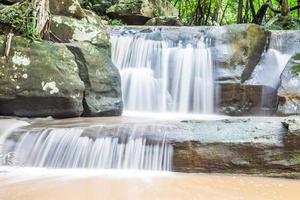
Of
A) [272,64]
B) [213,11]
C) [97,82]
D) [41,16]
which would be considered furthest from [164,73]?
[213,11]

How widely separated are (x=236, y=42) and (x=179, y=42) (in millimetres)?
1313

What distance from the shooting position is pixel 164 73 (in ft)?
29.5

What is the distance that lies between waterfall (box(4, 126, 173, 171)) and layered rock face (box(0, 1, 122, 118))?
146 centimetres

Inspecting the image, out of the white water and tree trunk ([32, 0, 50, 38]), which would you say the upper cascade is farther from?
tree trunk ([32, 0, 50, 38])

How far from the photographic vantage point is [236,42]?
8961 millimetres

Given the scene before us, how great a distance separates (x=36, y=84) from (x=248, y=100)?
4049mm

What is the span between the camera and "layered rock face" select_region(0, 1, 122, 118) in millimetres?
6758

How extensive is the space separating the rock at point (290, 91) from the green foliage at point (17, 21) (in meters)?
4.41

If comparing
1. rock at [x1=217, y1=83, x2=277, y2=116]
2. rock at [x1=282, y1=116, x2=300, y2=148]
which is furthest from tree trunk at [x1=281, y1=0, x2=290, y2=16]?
Result: rock at [x1=282, y1=116, x2=300, y2=148]

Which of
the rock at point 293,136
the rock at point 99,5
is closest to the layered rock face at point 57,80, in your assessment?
the rock at point 293,136

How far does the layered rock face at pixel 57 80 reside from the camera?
676 centimetres

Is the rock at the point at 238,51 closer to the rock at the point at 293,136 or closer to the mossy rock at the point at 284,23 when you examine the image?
the mossy rock at the point at 284,23

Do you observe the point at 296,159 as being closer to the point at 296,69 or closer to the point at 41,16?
the point at 296,69

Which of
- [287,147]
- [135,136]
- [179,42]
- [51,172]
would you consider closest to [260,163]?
[287,147]
